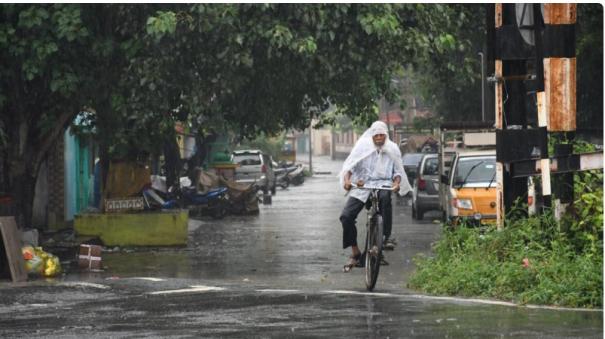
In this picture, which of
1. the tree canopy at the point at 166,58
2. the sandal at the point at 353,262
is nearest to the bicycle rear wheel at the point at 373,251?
the sandal at the point at 353,262

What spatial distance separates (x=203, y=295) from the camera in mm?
13086

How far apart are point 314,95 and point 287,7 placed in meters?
3.84

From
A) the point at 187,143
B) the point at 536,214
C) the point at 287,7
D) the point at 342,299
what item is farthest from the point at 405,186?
the point at 187,143

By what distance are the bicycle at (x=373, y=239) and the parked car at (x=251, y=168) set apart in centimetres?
3571

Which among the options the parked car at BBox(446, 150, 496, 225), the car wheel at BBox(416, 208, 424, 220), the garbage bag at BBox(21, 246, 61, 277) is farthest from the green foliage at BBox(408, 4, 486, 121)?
the garbage bag at BBox(21, 246, 61, 277)

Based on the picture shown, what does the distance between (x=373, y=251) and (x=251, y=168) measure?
3780 centimetres

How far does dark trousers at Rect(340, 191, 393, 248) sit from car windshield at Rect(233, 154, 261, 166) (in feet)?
122

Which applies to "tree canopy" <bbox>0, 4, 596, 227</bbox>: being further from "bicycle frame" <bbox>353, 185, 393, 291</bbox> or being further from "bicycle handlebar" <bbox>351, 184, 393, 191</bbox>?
"bicycle frame" <bbox>353, 185, 393, 291</bbox>

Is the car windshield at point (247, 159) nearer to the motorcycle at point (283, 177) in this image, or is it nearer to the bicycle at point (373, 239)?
the motorcycle at point (283, 177)

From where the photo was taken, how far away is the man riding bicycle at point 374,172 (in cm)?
1425

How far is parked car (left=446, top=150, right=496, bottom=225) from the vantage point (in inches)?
952

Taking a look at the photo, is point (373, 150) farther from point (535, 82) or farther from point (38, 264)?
point (38, 264)

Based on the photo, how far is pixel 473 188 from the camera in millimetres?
24578

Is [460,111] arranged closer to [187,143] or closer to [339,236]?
[187,143]
